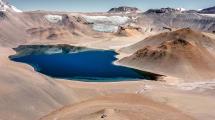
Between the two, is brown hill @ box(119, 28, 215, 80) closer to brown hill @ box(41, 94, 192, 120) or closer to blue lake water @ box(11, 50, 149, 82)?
blue lake water @ box(11, 50, 149, 82)

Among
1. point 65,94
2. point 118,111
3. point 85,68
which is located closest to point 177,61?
point 85,68

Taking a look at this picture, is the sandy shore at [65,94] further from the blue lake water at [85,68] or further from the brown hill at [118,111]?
the blue lake water at [85,68]

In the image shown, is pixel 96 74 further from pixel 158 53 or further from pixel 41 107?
pixel 41 107

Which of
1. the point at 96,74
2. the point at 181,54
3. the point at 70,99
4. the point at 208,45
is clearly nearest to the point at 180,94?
the point at 70,99

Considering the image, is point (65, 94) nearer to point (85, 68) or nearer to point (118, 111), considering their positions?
point (118, 111)

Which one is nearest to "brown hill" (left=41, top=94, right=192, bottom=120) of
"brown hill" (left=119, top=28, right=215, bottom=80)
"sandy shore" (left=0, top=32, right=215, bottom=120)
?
"sandy shore" (left=0, top=32, right=215, bottom=120)

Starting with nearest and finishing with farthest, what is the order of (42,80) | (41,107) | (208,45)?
(41,107), (42,80), (208,45)

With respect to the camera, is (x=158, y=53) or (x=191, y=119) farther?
(x=158, y=53)
